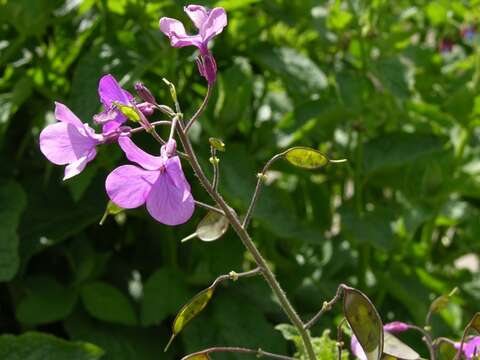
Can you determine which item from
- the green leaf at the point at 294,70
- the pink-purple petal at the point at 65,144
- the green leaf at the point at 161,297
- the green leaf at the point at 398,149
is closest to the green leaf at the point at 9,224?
the green leaf at the point at 161,297

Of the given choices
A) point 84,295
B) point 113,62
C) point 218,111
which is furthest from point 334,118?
point 84,295

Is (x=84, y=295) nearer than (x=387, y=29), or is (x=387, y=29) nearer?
(x=84, y=295)

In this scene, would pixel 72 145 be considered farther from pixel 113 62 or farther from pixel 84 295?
pixel 84 295

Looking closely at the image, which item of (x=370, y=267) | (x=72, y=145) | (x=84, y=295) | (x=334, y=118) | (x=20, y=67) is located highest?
(x=72, y=145)

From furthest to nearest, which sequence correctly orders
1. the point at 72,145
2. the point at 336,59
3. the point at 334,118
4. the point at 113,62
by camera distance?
the point at 336,59, the point at 334,118, the point at 113,62, the point at 72,145

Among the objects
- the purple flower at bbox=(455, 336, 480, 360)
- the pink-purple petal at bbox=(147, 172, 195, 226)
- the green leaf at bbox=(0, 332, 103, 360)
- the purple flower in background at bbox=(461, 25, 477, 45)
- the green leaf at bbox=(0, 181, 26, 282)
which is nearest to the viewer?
the pink-purple petal at bbox=(147, 172, 195, 226)

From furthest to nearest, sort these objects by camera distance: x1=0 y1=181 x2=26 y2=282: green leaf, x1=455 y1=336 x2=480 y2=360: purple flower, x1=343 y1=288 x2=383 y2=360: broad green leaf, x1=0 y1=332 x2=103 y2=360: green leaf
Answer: x1=0 y1=181 x2=26 y2=282: green leaf → x1=0 y1=332 x2=103 y2=360: green leaf → x1=455 y1=336 x2=480 y2=360: purple flower → x1=343 y1=288 x2=383 y2=360: broad green leaf

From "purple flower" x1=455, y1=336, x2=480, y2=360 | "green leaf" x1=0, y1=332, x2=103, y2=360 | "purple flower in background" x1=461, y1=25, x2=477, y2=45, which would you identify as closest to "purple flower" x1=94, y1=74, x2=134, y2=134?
"purple flower" x1=455, y1=336, x2=480, y2=360

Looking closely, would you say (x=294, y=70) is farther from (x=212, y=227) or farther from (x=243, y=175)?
(x=212, y=227)

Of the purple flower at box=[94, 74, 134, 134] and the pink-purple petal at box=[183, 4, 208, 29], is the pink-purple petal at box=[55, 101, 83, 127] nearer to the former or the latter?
the purple flower at box=[94, 74, 134, 134]
